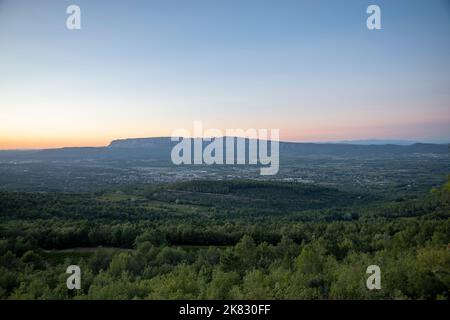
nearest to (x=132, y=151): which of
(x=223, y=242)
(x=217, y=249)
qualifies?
(x=223, y=242)

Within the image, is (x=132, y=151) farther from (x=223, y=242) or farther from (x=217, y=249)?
(x=217, y=249)

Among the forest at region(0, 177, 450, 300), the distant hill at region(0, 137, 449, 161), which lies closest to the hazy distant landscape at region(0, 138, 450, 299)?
the forest at region(0, 177, 450, 300)

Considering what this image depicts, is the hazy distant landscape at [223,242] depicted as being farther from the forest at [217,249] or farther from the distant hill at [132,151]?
the distant hill at [132,151]

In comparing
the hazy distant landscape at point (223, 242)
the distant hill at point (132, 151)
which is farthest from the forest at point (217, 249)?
the distant hill at point (132, 151)

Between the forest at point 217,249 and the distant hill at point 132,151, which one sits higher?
the distant hill at point 132,151

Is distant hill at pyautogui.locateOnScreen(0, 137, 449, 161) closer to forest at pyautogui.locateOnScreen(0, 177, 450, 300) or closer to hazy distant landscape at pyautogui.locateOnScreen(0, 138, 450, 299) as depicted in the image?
hazy distant landscape at pyautogui.locateOnScreen(0, 138, 450, 299)

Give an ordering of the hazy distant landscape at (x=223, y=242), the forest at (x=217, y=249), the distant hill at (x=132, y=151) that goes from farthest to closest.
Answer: the distant hill at (x=132, y=151)
the hazy distant landscape at (x=223, y=242)
the forest at (x=217, y=249)

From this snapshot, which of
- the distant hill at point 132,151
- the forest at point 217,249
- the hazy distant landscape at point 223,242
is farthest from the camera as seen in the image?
the distant hill at point 132,151
